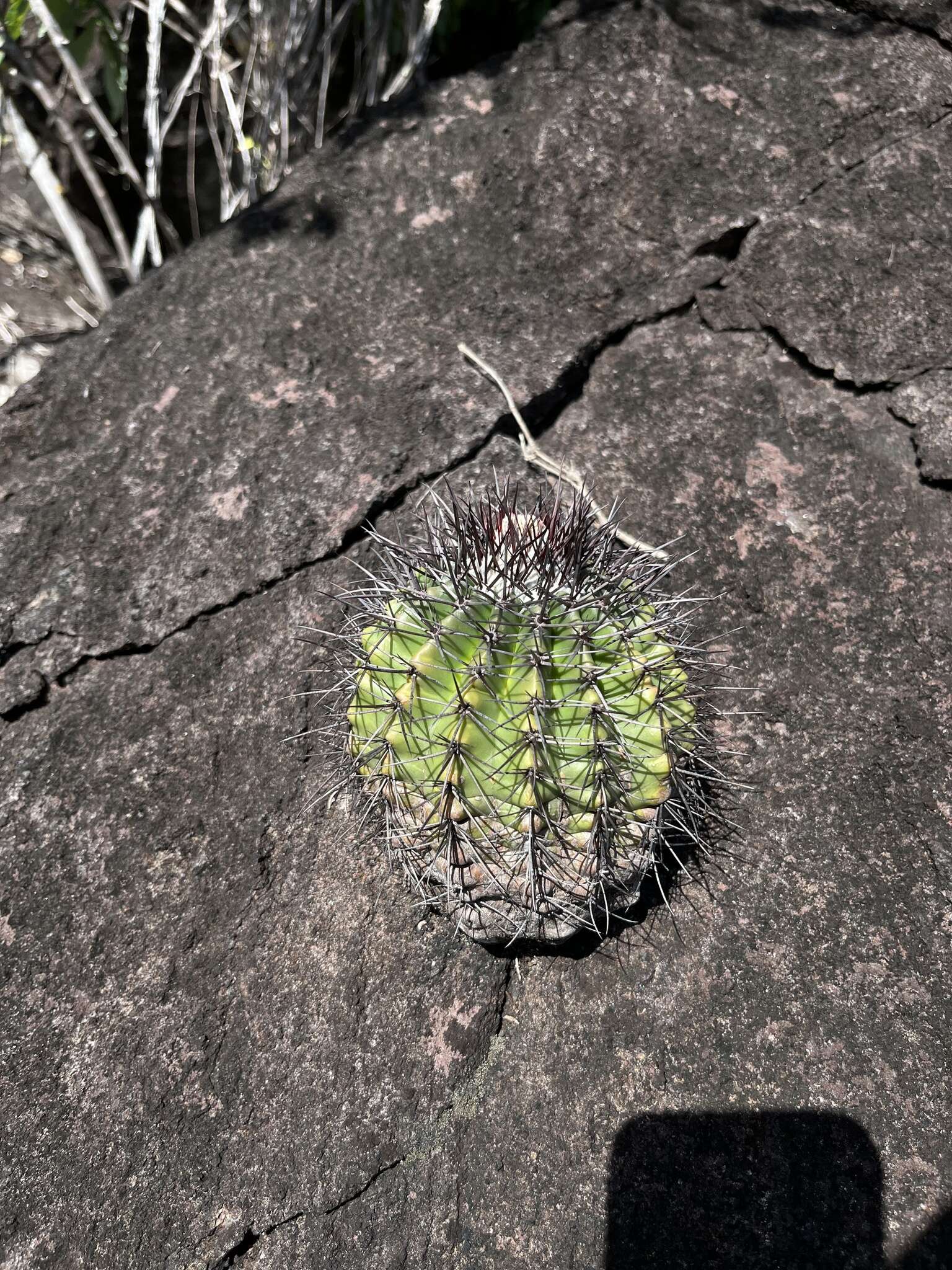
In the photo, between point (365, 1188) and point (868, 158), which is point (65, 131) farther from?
point (365, 1188)

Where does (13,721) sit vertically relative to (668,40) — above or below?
below

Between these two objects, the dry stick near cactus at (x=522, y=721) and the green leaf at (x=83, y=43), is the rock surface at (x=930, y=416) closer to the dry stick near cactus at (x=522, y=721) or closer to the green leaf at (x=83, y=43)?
the dry stick near cactus at (x=522, y=721)

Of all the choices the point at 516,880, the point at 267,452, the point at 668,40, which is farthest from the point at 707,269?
the point at 516,880

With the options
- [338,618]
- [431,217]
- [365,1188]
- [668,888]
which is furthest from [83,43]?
[365,1188]

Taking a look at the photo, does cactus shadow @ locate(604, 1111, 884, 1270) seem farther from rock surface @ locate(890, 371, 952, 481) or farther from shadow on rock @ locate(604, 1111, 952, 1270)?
rock surface @ locate(890, 371, 952, 481)

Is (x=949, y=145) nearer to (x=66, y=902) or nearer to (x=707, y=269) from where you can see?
(x=707, y=269)

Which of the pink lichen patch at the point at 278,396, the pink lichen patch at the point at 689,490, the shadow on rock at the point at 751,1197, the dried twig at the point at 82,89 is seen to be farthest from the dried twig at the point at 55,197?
the shadow on rock at the point at 751,1197
